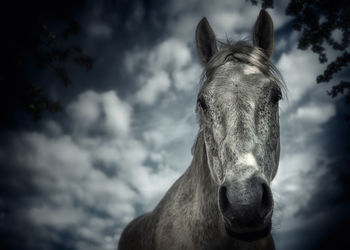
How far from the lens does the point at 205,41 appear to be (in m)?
3.43

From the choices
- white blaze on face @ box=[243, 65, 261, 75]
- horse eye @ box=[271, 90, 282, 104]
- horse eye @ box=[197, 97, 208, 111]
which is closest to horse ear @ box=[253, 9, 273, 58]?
white blaze on face @ box=[243, 65, 261, 75]

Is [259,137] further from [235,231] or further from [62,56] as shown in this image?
[62,56]

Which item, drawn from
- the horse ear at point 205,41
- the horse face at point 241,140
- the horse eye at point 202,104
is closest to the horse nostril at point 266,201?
the horse face at point 241,140

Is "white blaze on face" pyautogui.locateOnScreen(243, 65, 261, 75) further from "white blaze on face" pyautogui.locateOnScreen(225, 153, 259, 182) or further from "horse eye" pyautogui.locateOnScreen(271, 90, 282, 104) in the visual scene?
"white blaze on face" pyautogui.locateOnScreen(225, 153, 259, 182)

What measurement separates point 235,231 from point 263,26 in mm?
3040

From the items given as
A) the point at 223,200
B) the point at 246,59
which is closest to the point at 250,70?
the point at 246,59

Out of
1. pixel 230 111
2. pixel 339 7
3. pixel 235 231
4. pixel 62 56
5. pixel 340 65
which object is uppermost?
pixel 339 7

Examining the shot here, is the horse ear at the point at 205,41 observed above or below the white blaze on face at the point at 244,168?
above

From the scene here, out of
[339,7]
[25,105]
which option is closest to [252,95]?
[25,105]

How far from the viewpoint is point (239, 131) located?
1.89m

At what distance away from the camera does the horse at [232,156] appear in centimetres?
155

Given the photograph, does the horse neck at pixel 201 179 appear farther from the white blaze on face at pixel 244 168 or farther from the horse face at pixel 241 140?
the white blaze on face at pixel 244 168

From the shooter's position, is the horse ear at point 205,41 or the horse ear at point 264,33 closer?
the horse ear at point 264,33

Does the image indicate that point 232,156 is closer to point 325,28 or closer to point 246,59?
point 246,59
